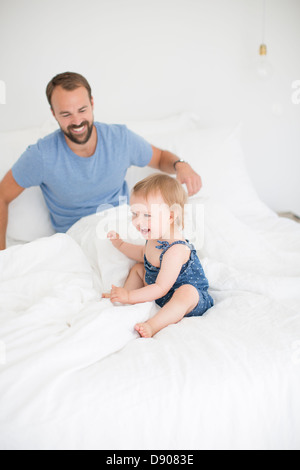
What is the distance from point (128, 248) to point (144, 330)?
0.39 m

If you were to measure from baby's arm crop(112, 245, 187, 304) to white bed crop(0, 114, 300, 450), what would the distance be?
0.15 feet

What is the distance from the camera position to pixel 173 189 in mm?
1062

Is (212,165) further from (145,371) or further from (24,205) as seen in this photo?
(145,371)

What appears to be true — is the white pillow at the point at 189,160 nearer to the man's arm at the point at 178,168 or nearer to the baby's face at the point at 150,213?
the man's arm at the point at 178,168

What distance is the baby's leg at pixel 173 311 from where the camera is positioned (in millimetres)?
881

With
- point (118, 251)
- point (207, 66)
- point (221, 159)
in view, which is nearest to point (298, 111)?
point (207, 66)

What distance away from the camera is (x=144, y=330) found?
0.87 m

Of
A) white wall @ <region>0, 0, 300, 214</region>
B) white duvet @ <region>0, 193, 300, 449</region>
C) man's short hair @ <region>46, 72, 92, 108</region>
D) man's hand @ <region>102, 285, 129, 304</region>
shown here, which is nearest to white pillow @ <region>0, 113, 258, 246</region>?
white wall @ <region>0, 0, 300, 214</region>

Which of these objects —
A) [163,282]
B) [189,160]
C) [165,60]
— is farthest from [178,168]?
[165,60]

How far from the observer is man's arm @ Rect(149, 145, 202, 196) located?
1430 millimetres

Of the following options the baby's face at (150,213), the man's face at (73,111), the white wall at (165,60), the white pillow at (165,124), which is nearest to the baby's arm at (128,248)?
the baby's face at (150,213)

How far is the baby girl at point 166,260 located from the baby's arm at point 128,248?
5cm

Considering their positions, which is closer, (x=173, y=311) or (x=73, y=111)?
(x=173, y=311)

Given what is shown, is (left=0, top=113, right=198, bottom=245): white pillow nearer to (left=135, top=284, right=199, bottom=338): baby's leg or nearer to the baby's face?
the baby's face
